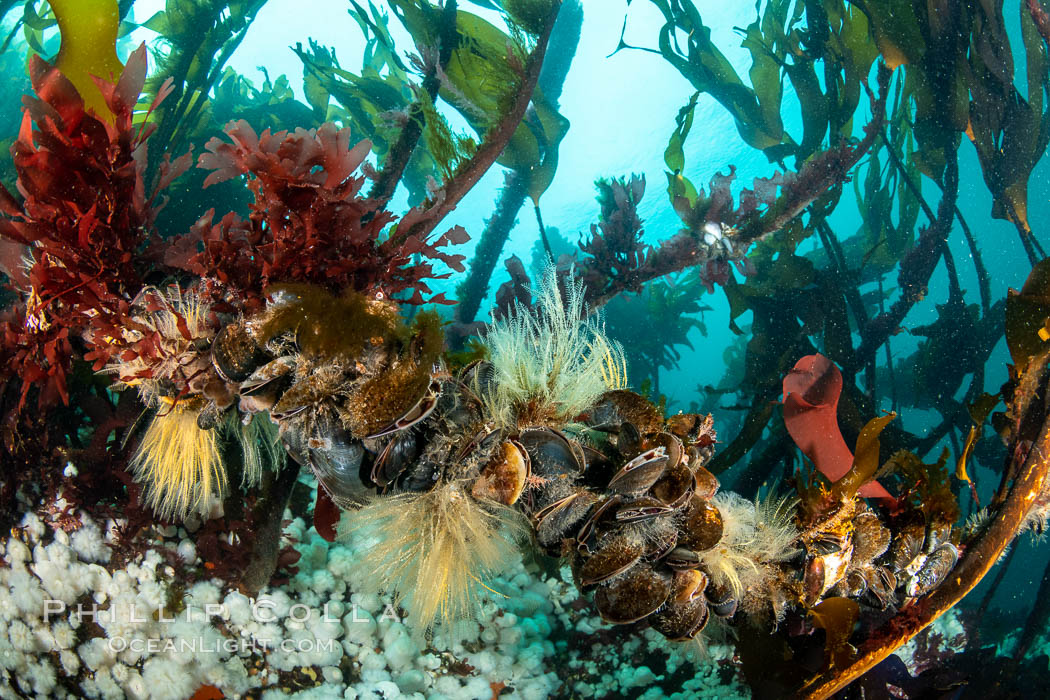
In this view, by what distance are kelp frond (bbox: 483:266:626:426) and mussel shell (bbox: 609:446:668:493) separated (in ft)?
1.08

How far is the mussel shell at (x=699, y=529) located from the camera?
1296 mm

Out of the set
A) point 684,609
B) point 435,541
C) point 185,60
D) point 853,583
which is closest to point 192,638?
point 435,541

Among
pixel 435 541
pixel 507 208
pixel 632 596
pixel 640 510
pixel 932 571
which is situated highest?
pixel 507 208

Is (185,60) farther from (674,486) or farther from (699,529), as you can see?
(699,529)

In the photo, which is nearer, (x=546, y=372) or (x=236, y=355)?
(x=236, y=355)

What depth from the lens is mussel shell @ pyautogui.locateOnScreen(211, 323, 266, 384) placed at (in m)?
1.21

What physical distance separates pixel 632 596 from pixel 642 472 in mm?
359

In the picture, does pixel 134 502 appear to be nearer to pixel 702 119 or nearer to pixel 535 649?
pixel 535 649

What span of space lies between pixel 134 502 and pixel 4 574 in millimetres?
781

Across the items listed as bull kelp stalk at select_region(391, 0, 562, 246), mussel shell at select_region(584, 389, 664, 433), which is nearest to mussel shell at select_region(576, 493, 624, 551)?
mussel shell at select_region(584, 389, 664, 433)

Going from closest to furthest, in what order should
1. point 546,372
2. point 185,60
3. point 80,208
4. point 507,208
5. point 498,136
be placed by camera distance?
1. point 80,208
2. point 546,372
3. point 498,136
4. point 185,60
5. point 507,208

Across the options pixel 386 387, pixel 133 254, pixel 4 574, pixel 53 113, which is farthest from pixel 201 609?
pixel 53 113

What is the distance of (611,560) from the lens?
3.92ft

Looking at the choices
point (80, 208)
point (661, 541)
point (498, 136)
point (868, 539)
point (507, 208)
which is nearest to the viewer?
point (661, 541)
